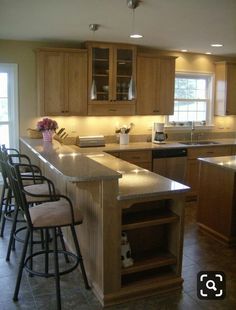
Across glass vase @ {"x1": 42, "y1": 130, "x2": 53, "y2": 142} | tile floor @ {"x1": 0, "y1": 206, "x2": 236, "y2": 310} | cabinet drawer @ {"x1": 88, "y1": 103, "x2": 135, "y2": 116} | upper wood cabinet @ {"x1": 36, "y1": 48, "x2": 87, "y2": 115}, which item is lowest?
tile floor @ {"x1": 0, "y1": 206, "x2": 236, "y2": 310}

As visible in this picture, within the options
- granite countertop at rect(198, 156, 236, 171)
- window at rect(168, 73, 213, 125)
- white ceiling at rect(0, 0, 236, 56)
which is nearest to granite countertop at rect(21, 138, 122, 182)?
white ceiling at rect(0, 0, 236, 56)

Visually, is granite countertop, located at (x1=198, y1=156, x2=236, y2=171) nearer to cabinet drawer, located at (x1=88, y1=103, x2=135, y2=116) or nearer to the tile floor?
the tile floor

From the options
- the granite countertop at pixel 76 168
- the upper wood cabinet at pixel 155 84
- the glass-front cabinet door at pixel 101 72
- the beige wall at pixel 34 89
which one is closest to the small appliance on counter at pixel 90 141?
the beige wall at pixel 34 89

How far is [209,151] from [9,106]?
3.17 metres

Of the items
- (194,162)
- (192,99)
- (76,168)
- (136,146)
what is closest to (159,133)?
(136,146)

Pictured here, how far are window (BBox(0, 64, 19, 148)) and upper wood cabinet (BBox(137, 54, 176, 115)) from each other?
183 cm

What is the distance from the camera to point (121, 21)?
3639 millimetres

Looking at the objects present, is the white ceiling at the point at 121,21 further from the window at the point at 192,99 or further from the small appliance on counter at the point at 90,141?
the small appliance on counter at the point at 90,141

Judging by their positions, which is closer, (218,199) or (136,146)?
(218,199)

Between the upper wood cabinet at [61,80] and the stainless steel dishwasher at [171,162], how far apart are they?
136cm

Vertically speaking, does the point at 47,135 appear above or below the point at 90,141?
above

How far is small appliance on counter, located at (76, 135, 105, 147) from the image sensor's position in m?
5.09

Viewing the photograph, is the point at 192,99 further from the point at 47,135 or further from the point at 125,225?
the point at 125,225

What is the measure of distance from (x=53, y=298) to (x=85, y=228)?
0.60 metres
